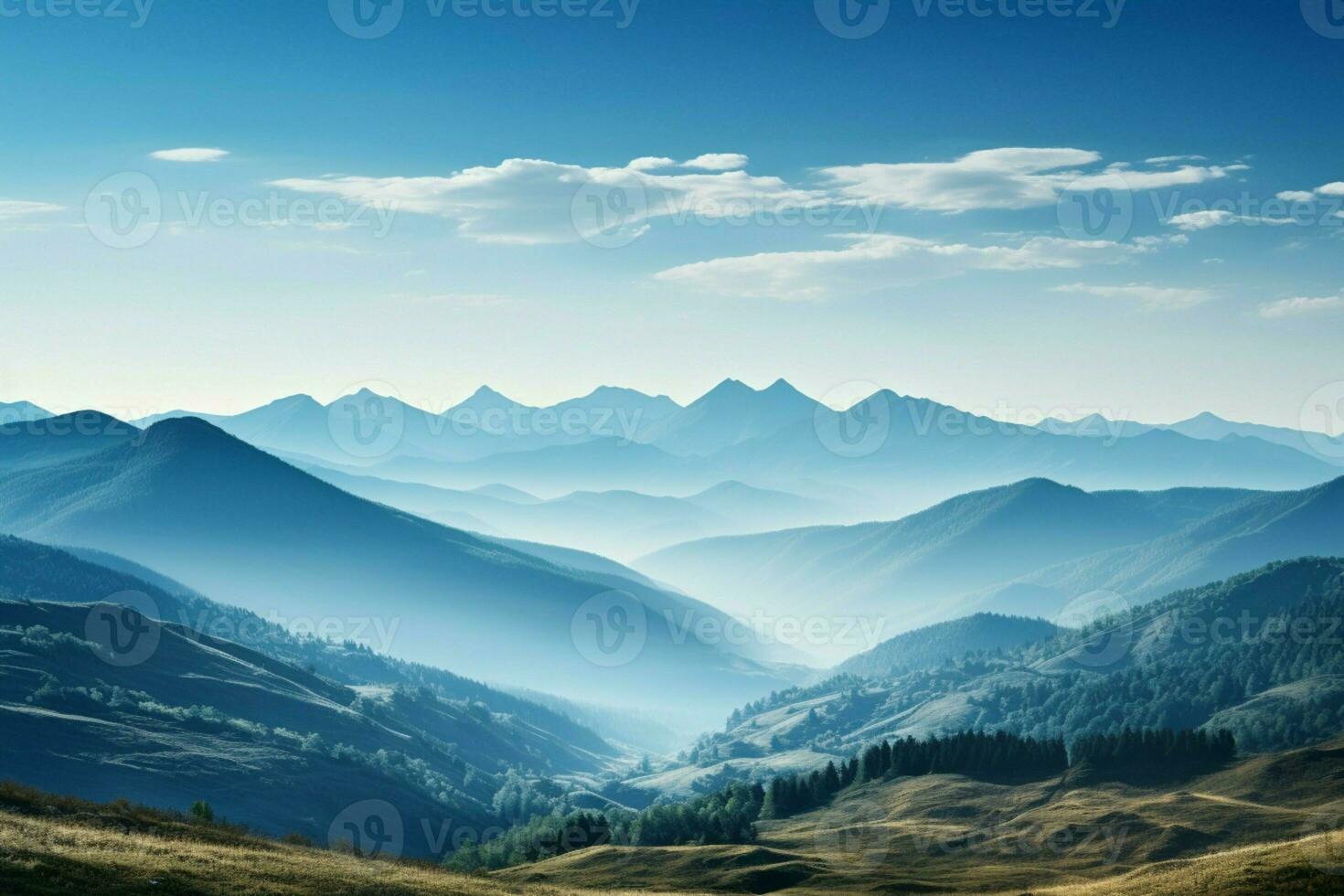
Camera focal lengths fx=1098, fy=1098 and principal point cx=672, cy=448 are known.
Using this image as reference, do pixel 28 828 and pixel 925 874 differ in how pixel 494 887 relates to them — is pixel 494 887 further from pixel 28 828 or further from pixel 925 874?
pixel 925 874

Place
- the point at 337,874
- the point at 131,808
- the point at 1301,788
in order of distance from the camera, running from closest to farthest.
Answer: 1. the point at 337,874
2. the point at 131,808
3. the point at 1301,788

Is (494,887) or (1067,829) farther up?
(494,887)

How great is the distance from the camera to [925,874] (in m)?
129

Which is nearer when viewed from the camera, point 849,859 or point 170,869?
point 170,869

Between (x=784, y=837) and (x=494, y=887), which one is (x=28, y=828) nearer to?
(x=494, y=887)

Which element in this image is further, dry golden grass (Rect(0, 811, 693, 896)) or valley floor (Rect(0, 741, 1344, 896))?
valley floor (Rect(0, 741, 1344, 896))

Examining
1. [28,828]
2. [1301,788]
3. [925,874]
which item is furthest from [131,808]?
[1301,788]

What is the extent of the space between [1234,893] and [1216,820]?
10600cm

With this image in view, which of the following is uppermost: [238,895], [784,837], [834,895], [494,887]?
[238,895]

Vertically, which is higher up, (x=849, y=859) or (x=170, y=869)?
(x=170, y=869)

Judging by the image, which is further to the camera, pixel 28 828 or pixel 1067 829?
pixel 1067 829

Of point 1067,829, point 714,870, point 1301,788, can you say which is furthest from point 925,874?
point 1301,788

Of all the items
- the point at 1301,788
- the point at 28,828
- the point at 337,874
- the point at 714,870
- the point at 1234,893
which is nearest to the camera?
the point at 28,828

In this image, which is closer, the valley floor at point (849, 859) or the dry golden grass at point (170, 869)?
the dry golden grass at point (170, 869)
